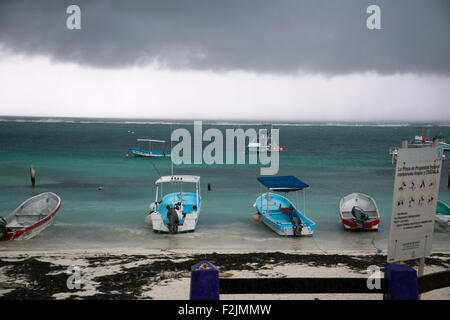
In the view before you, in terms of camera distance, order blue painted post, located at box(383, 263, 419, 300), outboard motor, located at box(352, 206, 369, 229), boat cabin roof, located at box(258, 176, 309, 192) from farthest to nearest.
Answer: outboard motor, located at box(352, 206, 369, 229) < boat cabin roof, located at box(258, 176, 309, 192) < blue painted post, located at box(383, 263, 419, 300)

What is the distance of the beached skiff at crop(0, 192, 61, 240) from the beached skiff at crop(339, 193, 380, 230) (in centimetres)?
1523

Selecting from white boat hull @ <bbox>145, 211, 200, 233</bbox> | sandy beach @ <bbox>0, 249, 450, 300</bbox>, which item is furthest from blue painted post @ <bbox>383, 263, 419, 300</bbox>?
white boat hull @ <bbox>145, 211, 200, 233</bbox>

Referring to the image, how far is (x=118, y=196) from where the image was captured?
3281 cm

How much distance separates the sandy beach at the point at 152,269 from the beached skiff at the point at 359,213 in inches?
161

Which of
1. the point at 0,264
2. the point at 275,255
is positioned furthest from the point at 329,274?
the point at 0,264

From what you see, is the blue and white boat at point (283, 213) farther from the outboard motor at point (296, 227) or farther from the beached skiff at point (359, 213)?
the beached skiff at point (359, 213)

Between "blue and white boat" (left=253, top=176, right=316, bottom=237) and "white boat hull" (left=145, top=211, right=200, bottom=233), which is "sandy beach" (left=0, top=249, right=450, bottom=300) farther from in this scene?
"white boat hull" (left=145, top=211, right=200, bottom=233)

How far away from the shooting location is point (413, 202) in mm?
5539

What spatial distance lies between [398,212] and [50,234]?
18.9 metres

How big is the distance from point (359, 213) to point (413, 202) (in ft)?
53.0

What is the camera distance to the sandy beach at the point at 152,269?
1103 cm

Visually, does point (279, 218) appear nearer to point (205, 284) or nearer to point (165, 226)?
point (165, 226)

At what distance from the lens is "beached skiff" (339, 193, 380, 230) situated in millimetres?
20828
